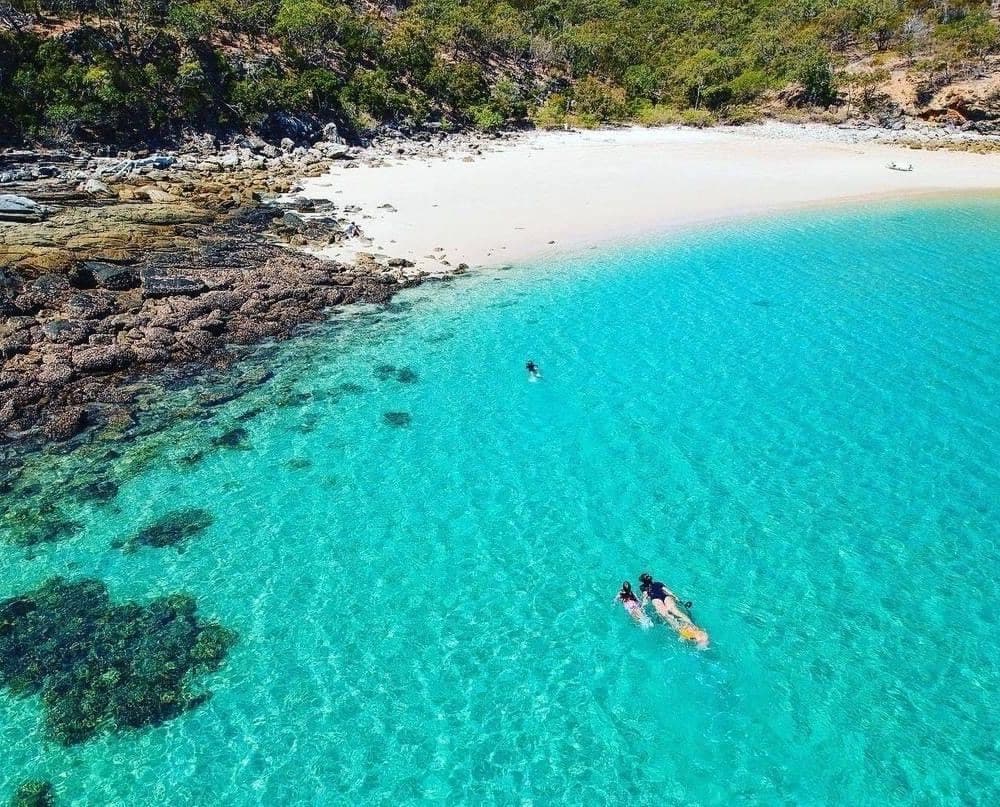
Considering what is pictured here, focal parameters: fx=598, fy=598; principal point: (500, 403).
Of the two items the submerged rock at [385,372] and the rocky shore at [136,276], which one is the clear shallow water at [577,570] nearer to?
the submerged rock at [385,372]

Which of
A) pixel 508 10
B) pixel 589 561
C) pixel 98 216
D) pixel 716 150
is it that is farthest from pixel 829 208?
pixel 508 10

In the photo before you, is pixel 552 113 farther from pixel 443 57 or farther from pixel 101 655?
pixel 101 655

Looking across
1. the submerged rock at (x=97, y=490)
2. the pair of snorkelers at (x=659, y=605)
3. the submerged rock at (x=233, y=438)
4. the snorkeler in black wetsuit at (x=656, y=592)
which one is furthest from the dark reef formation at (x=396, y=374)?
the snorkeler in black wetsuit at (x=656, y=592)

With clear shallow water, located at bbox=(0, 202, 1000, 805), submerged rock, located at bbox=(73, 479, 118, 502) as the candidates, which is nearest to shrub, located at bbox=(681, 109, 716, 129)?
clear shallow water, located at bbox=(0, 202, 1000, 805)

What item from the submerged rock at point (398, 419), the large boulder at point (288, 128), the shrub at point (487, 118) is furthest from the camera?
the shrub at point (487, 118)

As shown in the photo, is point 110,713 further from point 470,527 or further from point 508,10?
point 508,10

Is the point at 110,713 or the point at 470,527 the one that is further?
the point at 470,527
